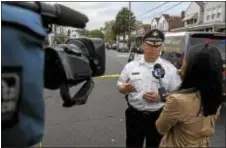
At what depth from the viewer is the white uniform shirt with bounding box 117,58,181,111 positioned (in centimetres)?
330

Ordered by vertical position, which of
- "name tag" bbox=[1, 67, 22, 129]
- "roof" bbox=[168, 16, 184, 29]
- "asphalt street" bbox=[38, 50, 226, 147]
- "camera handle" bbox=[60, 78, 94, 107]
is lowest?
"roof" bbox=[168, 16, 184, 29]

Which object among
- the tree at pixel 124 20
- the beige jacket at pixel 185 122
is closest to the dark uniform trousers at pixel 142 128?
the beige jacket at pixel 185 122

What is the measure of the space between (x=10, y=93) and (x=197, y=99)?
64.7 inches

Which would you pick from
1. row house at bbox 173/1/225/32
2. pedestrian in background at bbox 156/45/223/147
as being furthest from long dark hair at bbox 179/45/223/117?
row house at bbox 173/1/225/32

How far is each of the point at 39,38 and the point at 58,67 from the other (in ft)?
0.50

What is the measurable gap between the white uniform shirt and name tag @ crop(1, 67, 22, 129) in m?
2.45

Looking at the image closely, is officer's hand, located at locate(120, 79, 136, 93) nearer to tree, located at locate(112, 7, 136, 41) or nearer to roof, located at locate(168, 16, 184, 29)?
roof, located at locate(168, 16, 184, 29)

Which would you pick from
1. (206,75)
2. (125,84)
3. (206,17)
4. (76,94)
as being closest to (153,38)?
(125,84)

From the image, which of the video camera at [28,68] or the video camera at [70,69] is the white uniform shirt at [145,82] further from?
the video camera at [28,68]

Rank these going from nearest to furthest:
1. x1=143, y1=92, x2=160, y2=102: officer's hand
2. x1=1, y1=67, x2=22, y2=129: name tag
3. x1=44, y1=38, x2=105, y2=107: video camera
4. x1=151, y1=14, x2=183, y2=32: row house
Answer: x1=1, y1=67, x2=22, y2=129: name tag, x1=44, y1=38, x2=105, y2=107: video camera, x1=143, y1=92, x2=160, y2=102: officer's hand, x1=151, y1=14, x2=183, y2=32: row house

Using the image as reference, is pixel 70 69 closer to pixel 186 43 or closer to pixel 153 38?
pixel 153 38

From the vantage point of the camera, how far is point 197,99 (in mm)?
2324

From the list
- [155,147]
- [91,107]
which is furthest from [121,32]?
[155,147]

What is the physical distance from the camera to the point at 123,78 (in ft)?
11.5
